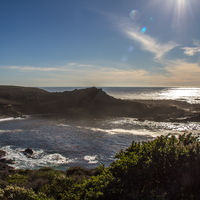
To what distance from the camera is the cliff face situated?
7488 cm

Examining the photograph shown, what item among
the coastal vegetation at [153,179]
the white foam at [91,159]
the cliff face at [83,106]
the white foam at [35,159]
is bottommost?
the white foam at [35,159]

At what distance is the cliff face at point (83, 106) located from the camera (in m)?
74.9

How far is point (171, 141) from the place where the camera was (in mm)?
10773

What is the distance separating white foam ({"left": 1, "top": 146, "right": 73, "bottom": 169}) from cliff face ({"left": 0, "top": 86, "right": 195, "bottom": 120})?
1665 inches

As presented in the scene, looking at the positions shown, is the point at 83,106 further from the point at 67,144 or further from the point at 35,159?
the point at 35,159

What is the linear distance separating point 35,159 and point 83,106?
53906 millimetres

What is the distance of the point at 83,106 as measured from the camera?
82125 mm

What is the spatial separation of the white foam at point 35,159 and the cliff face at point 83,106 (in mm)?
42296

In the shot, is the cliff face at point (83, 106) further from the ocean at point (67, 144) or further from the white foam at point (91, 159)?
the white foam at point (91, 159)

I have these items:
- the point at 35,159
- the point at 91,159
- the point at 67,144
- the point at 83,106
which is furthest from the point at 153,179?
the point at 83,106

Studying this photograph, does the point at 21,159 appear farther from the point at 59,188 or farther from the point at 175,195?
the point at 175,195

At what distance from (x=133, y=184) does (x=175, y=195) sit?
192 centimetres

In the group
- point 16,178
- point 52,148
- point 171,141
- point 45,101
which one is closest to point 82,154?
point 52,148

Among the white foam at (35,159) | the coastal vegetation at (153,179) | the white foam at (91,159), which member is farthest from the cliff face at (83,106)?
the coastal vegetation at (153,179)
